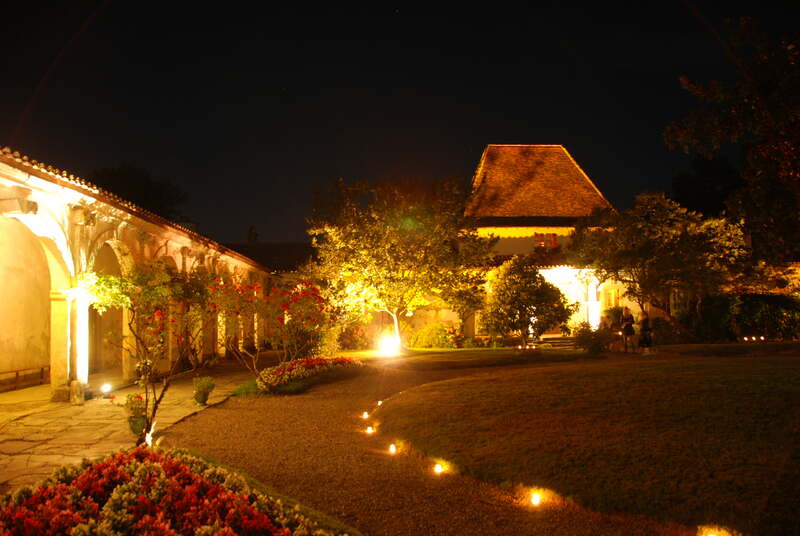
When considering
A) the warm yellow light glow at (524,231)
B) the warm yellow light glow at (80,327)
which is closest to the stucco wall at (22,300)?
the warm yellow light glow at (80,327)

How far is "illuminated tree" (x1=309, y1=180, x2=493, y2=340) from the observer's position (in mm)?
19688

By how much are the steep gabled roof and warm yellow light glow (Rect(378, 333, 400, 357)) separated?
22.5ft

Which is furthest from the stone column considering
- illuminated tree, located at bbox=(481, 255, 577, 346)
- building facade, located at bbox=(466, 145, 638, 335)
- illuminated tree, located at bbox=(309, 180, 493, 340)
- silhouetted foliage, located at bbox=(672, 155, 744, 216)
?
silhouetted foliage, located at bbox=(672, 155, 744, 216)

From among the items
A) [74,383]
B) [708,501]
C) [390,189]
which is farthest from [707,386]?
[390,189]

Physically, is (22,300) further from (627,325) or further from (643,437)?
(627,325)

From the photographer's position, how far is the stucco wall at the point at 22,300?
13938 millimetres

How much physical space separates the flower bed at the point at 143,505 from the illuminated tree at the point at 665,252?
18483 millimetres

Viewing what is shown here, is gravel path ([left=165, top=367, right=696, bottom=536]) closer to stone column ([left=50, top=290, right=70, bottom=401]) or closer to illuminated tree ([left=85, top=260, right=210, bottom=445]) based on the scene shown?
illuminated tree ([left=85, top=260, right=210, bottom=445])

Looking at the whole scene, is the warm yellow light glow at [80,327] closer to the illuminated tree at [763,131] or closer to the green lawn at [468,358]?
the green lawn at [468,358]

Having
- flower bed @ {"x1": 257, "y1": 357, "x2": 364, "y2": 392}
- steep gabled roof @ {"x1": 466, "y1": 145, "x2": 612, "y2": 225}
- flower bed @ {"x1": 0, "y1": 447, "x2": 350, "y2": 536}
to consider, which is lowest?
flower bed @ {"x1": 257, "y1": 357, "x2": 364, "y2": 392}

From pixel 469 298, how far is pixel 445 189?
12.4ft

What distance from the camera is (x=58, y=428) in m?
8.98

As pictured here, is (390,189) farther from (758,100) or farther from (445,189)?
(758,100)

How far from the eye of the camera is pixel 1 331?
1370 cm
